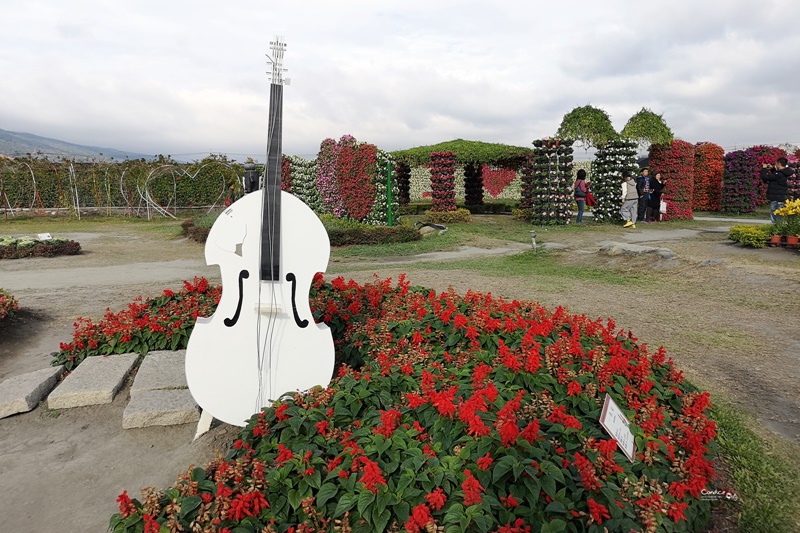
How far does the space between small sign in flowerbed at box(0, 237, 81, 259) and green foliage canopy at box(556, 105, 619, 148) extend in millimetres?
17564

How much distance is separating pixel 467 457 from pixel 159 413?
2.31m

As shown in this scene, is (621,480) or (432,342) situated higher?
(432,342)

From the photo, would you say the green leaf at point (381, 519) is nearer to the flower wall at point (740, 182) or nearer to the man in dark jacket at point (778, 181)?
the man in dark jacket at point (778, 181)

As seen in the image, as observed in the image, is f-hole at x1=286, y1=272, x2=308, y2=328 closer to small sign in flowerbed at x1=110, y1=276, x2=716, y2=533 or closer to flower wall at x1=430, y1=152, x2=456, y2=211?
small sign in flowerbed at x1=110, y1=276, x2=716, y2=533

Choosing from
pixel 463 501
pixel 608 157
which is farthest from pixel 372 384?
pixel 608 157

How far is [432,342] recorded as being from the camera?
11.9 feet

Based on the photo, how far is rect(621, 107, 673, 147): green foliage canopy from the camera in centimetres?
1753

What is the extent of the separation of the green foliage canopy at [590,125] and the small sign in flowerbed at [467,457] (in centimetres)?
1878

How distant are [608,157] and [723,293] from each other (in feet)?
37.2

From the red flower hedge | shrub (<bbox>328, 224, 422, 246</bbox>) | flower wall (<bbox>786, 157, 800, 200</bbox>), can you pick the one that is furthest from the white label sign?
flower wall (<bbox>786, 157, 800, 200</bbox>)

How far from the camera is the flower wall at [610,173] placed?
55.7 ft

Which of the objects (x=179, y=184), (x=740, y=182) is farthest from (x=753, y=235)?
(x=179, y=184)

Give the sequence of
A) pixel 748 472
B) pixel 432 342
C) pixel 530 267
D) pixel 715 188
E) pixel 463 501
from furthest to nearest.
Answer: pixel 715 188 < pixel 530 267 < pixel 432 342 < pixel 748 472 < pixel 463 501

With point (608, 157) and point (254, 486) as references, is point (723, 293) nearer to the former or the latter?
point (254, 486)
